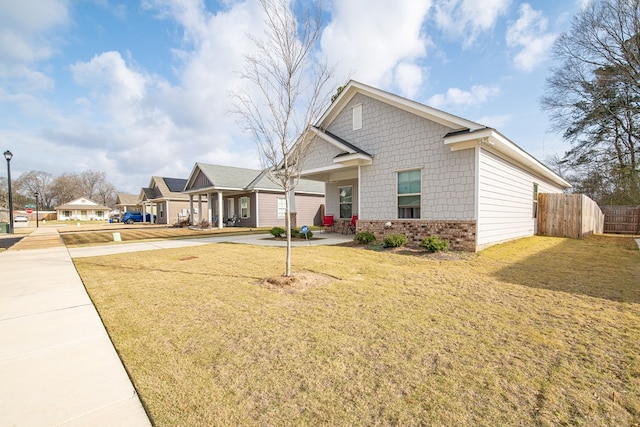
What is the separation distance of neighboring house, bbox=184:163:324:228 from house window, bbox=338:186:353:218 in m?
5.53

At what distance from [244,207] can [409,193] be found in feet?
52.0

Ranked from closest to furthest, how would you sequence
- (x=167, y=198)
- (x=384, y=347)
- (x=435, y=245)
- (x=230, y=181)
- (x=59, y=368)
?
(x=59, y=368)
(x=384, y=347)
(x=435, y=245)
(x=230, y=181)
(x=167, y=198)

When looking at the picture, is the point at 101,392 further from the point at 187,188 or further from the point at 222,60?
the point at 187,188

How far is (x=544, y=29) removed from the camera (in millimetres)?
12930

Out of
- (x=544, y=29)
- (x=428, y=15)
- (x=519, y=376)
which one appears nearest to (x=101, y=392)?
(x=519, y=376)

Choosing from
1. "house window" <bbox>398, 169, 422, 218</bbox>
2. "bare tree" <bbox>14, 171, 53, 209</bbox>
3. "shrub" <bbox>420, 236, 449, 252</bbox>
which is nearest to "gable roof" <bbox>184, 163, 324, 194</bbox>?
"house window" <bbox>398, 169, 422, 218</bbox>

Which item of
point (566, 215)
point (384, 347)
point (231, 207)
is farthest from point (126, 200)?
point (566, 215)

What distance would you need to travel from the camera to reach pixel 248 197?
22.0 meters

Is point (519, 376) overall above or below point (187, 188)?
below

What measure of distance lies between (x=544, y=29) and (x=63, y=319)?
773 inches

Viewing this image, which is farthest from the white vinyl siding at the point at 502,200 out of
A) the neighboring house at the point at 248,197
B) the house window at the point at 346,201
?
the neighboring house at the point at 248,197

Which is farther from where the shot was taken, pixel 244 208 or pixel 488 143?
pixel 244 208

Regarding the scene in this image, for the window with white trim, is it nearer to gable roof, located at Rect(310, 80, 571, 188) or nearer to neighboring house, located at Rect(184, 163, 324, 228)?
neighboring house, located at Rect(184, 163, 324, 228)

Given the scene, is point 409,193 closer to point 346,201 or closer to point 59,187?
point 346,201
